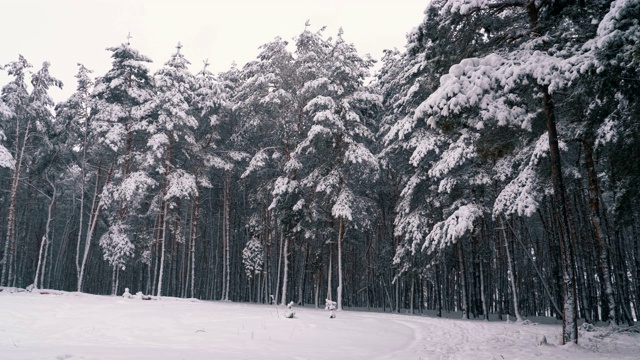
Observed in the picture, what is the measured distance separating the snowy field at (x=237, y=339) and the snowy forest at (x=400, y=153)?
1.61 m

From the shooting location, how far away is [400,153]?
891 inches

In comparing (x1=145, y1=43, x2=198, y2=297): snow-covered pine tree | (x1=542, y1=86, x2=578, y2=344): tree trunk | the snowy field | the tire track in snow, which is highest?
(x1=145, y1=43, x2=198, y2=297): snow-covered pine tree

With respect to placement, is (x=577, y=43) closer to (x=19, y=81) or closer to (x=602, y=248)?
(x=602, y=248)

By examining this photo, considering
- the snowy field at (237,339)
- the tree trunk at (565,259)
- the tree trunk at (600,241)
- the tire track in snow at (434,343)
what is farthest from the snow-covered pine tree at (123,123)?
the tree trunk at (600,241)

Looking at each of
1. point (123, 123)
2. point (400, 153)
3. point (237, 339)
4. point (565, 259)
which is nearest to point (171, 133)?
point (123, 123)

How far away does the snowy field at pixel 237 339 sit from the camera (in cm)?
731

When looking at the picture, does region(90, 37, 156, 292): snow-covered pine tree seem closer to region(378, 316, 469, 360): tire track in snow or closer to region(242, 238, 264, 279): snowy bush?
region(242, 238, 264, 279): snowy bush

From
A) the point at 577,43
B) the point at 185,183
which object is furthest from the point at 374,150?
the point at 577,43

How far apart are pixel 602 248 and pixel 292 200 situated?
14.4 m

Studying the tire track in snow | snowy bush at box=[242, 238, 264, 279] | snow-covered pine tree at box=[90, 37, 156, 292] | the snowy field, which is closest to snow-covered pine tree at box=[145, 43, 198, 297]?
snow-covered pine tree at box=[90, 37, 156, 292]

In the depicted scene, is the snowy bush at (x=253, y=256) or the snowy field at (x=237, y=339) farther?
the snowy bush at (x=253, y=256)

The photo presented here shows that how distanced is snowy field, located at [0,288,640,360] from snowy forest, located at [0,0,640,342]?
5.29 ft

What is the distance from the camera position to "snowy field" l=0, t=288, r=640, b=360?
24.0ft

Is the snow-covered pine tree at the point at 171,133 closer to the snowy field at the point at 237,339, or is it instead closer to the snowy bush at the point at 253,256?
the snowy bush at the point at 253,256
